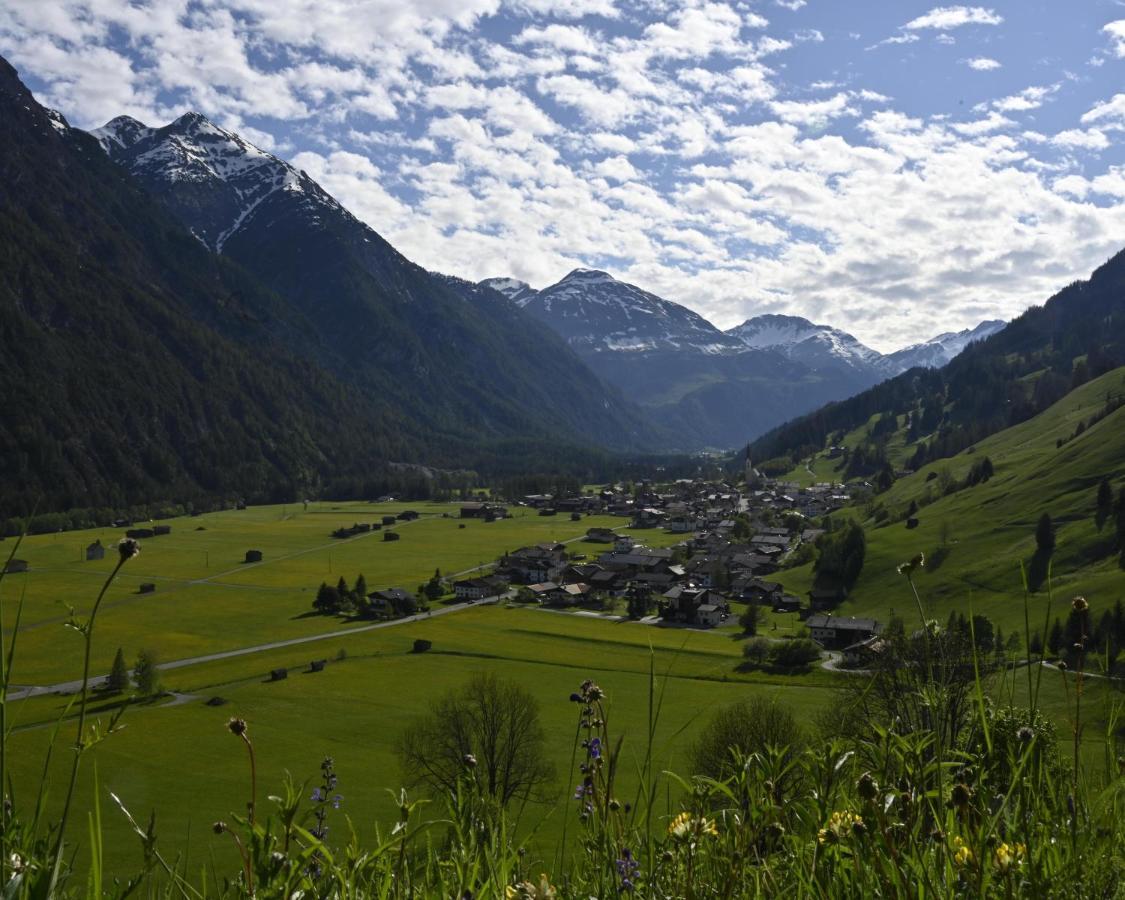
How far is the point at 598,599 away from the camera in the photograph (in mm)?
109062

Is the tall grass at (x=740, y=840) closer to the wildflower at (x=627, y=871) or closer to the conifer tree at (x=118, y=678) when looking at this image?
the wildflower at (x=627, y=871)

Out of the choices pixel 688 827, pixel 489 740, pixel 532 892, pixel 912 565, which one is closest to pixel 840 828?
pixel 688 827

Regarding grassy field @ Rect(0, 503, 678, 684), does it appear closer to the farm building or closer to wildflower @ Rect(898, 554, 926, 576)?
wildflower @ Rect(898, 554, 926, 576)

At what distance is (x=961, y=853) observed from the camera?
276cm

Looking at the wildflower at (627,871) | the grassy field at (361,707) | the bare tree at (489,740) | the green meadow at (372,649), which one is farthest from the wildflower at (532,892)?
the bare tree at (489,740)

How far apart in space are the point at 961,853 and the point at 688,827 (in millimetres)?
901

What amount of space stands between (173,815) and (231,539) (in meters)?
127

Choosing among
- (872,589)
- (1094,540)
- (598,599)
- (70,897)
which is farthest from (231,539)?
(70,897)

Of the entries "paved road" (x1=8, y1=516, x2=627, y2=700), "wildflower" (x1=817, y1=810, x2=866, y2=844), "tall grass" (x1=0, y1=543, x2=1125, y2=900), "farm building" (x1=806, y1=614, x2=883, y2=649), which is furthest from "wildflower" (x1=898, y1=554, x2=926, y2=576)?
"farm building" (x1=806, y1=614, x2=883, y2=649)

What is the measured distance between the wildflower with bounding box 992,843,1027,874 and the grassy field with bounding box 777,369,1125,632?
74998mm

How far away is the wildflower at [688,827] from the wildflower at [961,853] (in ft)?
2.63

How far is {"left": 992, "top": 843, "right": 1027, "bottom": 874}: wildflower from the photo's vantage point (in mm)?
2312

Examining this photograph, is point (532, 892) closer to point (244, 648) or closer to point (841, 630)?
point (244, 648)

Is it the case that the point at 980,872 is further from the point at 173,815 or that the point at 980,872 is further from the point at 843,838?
the point at 173,815
